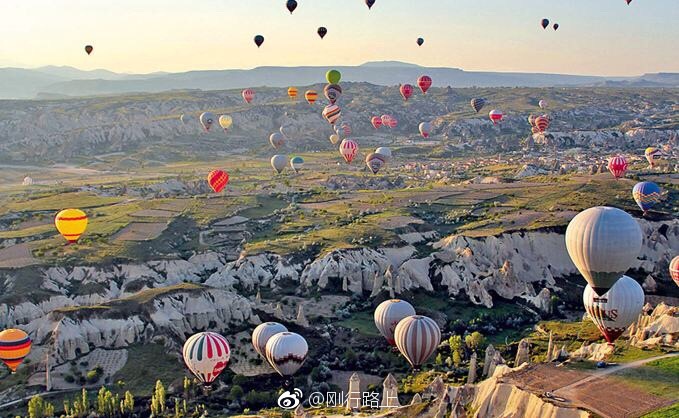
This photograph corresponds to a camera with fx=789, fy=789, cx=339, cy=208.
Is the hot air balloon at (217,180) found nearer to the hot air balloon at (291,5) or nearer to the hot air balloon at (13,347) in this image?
the hot air balloon at (291,5)

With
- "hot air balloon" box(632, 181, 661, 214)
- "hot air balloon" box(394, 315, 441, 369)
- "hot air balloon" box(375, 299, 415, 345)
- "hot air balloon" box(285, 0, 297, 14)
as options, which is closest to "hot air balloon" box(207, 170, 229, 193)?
"hot air balloon" box(285, 0, 297, 14)

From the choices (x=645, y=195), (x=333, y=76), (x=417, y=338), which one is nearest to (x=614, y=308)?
(x=417, y=338)

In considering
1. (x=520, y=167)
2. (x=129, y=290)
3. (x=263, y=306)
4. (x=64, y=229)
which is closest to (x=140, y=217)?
(x=64, y=229)

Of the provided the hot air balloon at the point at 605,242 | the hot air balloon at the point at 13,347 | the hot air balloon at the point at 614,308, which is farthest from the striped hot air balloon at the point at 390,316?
the hot air balloon at the point at 13,347

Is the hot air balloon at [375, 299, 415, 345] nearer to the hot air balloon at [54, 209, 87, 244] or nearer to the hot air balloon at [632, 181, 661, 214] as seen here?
the hot air balloon at [54, 209, 87, 244]

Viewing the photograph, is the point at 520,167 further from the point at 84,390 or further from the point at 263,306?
the point at 84,390

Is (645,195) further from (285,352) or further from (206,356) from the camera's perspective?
(206,356)
